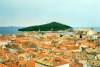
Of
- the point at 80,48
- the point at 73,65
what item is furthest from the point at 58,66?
the point at 80,48

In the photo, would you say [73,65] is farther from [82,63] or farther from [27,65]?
[27,65]

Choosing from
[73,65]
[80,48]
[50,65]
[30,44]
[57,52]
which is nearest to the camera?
[50,65]

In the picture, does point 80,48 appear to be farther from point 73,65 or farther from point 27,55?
point 73,65

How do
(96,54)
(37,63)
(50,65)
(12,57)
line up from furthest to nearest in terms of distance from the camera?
(96,54) < (12,57) < (37,63) < (50,65)

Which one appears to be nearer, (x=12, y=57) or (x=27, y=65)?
(x=27, y=65)

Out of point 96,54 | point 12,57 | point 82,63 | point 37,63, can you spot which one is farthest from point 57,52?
point 37,63

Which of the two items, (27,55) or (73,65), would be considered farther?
(27,55)

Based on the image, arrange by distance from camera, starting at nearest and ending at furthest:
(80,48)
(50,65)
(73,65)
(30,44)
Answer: (50,65), (73,65), (80,48), (30,44)

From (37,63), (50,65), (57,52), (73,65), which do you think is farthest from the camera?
(57,52)
